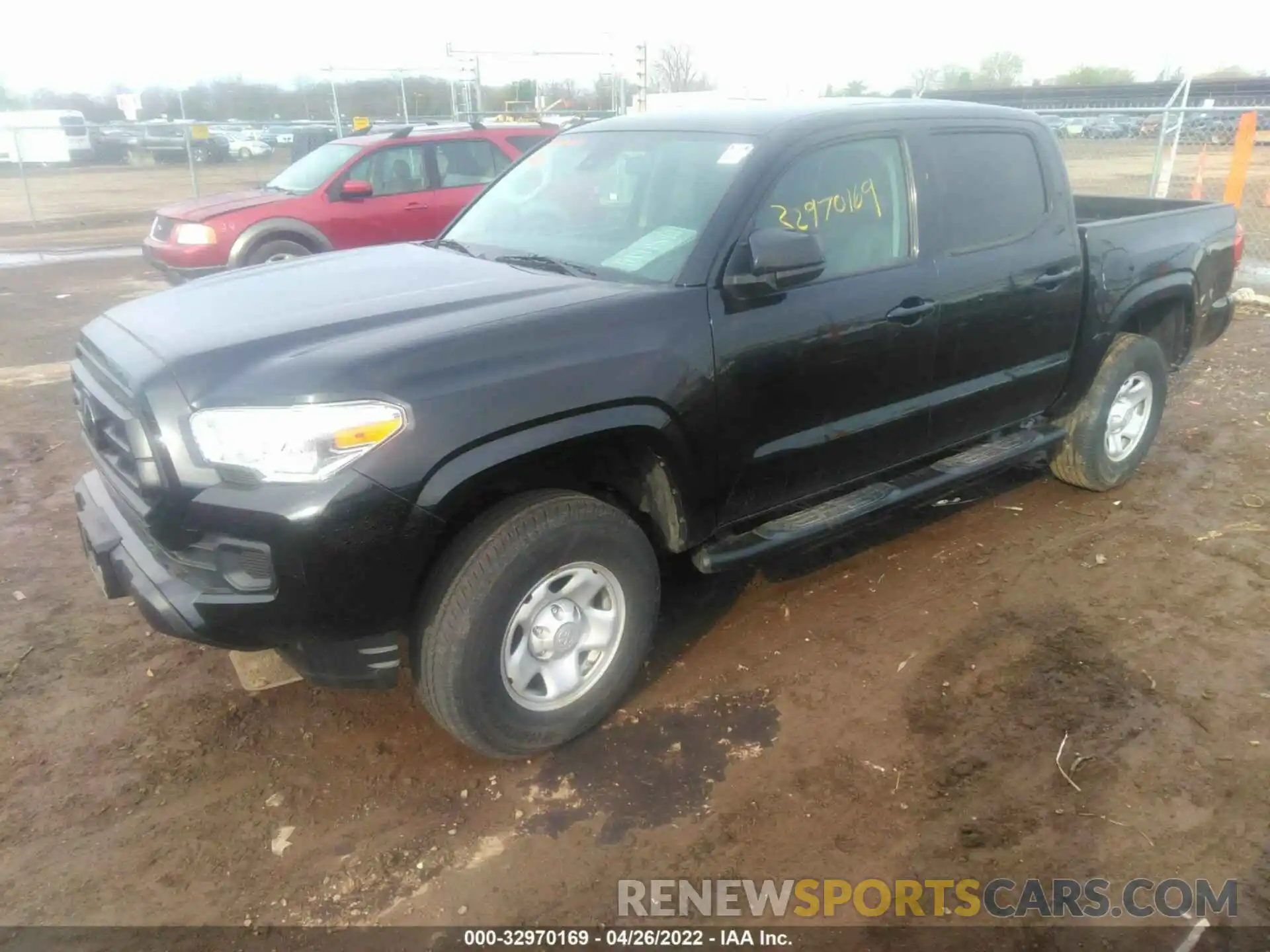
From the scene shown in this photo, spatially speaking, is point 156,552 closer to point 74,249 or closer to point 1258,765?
point 1258,765

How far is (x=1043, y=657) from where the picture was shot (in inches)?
144

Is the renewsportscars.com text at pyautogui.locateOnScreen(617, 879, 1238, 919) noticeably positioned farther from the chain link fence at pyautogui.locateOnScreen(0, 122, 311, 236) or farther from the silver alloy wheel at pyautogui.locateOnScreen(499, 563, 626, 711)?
the chain link fence at pyautogui.locateOnScreen(0, 122, 311, 236)

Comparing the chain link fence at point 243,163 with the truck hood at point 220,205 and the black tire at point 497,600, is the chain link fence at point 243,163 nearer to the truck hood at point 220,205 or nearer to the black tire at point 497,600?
the truck hood at point 220,205

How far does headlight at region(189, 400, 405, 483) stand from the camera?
8.13ft

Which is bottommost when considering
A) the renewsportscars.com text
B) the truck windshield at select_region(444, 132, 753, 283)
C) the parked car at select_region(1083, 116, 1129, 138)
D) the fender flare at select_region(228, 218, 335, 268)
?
the renewsportscars.com text

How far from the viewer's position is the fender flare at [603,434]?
8.55 feet

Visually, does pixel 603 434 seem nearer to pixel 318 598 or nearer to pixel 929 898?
pixel 318 598

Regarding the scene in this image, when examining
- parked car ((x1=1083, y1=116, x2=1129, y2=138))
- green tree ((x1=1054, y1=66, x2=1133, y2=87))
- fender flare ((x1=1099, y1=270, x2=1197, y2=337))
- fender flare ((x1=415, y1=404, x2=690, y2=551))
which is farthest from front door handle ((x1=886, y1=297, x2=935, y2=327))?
green tree ((x1=1054, y1=66, x2=1133, y2=87))

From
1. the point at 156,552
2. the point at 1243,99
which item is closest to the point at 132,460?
the point at 156,552

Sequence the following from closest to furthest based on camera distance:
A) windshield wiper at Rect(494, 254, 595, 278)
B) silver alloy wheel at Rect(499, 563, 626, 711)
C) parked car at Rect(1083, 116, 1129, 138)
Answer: silver alloy wheel at Rect(499, 563, 626, 711)
windshield wiper at Rect(494, 254, 595, 278)
parked car at Rect(1083, 116, 1129, 138)

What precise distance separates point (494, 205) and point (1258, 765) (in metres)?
3.54

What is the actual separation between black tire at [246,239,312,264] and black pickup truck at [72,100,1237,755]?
5917 millimetres

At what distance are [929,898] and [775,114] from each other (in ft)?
9.06

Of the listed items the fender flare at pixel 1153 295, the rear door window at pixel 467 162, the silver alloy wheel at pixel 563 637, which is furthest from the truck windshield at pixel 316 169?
the silver alloy wheel at pixel 563 637
